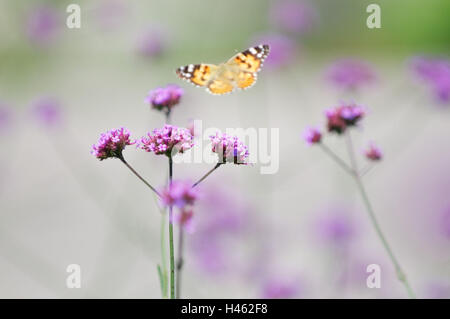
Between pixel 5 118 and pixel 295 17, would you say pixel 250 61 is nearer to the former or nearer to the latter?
pixel 5 118

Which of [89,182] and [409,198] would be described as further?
[89,182]

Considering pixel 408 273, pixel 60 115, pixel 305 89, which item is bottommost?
pixel 408 273

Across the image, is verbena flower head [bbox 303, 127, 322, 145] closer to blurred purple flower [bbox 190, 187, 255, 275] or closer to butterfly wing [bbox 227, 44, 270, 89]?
butterfly wing [bbox 227, 44, 270, 89]

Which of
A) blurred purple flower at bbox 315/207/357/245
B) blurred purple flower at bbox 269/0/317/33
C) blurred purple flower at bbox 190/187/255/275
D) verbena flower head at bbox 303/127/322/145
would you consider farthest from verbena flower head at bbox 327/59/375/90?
verbena flower head at bbox 303/127/322/145

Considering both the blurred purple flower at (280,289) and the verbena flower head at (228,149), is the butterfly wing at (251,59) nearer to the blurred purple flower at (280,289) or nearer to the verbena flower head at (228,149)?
the verbena flower head at (228,149)
